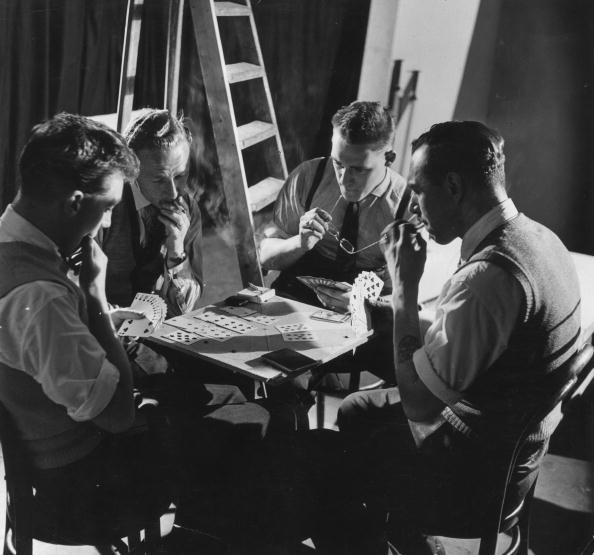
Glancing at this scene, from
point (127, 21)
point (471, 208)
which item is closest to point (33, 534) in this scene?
point (471, 208)

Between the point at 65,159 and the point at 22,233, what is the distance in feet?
0.75

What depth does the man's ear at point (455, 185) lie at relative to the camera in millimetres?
2072

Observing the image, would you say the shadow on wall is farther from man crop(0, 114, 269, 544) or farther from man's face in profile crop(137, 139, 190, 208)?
man crop(0, 114, 269, 544)

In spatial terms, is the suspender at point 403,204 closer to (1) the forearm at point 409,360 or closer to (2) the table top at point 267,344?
(2) the table top at point 267,344

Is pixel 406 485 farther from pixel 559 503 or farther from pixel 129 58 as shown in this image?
pixel 129 58

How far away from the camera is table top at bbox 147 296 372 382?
7.84 feet

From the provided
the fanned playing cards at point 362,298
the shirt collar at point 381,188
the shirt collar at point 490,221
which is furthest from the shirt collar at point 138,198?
the shirt collar at point 490,221

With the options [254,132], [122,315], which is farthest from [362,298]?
[254,132]

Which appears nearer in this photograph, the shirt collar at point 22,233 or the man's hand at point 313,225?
the shirt collar at point 22,233

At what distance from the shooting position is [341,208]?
3.60 metres

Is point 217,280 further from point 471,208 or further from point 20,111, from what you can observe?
point 471,208

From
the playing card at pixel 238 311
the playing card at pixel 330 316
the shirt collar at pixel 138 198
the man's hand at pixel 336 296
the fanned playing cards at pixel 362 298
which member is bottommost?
the playing card at pixel 238 311

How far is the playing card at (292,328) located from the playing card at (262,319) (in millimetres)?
62

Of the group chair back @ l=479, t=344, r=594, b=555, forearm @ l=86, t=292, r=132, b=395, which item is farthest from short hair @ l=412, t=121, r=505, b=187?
forearm @ l=86, t=292, r=132, b=395
